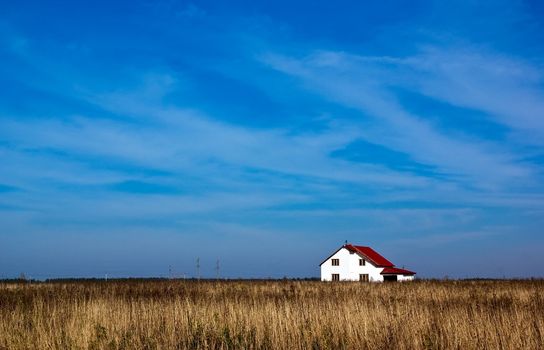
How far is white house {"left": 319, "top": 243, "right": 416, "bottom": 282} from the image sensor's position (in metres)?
61.0

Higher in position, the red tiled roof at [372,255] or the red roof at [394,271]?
the red tiled roof at [372,255]

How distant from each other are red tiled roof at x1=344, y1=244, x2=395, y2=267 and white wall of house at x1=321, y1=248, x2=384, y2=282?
497 millimetres

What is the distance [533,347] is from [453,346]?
117 centimetres

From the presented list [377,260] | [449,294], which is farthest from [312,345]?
[377,260]

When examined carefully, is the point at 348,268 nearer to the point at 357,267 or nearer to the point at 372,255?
the point at 357,267

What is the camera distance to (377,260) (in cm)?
6275

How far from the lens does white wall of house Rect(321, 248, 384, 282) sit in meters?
61.0

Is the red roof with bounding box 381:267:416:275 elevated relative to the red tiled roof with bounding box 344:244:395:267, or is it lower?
lower

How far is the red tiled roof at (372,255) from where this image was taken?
6147cm

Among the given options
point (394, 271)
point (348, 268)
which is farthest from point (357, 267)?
point (394, 271)

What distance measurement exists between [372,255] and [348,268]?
13.1ft

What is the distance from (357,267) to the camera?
6144 cm

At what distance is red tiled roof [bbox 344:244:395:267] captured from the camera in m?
61.5

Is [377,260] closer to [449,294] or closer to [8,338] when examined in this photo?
[449,294]
